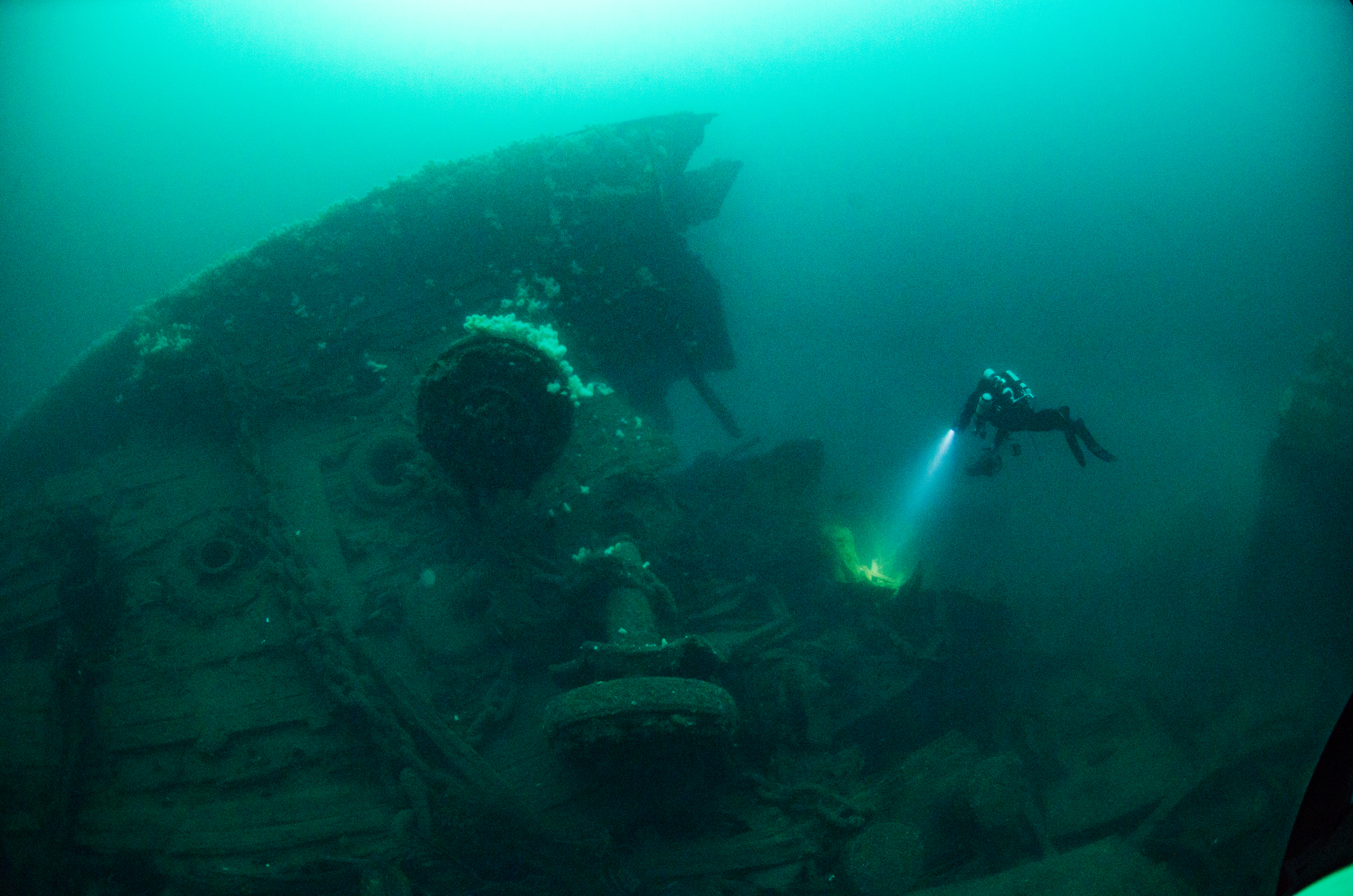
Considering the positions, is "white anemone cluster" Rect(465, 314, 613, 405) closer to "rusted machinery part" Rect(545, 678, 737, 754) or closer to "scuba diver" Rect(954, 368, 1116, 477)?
"rusted machinery part" Rect(545, 678, 737, 754)

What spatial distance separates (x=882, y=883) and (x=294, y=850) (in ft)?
14.1

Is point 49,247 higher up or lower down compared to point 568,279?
higher up

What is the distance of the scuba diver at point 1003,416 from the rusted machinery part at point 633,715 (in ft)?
16.4

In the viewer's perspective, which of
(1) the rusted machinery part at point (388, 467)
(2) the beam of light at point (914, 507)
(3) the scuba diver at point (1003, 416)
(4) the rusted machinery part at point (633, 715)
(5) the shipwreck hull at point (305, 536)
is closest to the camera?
(4) the rusted machinery part at point (633, 715)

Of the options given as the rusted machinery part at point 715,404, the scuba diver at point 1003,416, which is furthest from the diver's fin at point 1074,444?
the rusted machinery part at point 715,404

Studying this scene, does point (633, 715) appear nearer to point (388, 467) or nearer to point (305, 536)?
point (305, 536)

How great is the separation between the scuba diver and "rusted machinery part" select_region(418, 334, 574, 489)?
16.9 ft

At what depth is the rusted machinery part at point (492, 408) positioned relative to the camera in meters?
4.53

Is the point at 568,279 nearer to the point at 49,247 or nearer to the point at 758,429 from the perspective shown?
the point at 49,247

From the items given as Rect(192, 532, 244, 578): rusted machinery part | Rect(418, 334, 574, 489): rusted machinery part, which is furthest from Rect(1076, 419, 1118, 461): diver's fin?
Rect(192, 532, 244, 578): rusted machinery part

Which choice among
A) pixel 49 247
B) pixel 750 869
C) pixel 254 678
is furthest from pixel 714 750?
pixel 49 247

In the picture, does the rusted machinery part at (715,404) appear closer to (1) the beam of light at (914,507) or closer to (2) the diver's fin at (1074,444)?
(2) the diver's fin at (1074,444)

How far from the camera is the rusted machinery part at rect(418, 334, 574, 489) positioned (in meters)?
4.53

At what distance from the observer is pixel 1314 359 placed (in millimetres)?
9250
